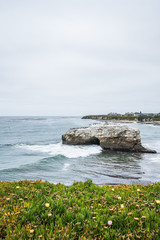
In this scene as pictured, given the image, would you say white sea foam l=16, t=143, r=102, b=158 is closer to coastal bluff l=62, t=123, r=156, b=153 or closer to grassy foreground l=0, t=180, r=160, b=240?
coastal bluff l=62, t=123, r=156, b=153

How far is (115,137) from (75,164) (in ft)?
27.4

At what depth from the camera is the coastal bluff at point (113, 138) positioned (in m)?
20.6

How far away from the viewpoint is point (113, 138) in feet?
70.6

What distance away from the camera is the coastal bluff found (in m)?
20.6

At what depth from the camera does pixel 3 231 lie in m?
3.03

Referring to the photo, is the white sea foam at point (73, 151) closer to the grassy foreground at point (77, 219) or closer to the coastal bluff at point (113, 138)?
the coastal bluff at point (113, 138)

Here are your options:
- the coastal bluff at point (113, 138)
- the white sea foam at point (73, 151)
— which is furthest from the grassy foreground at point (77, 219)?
the coastal bluff at point (113, 138)

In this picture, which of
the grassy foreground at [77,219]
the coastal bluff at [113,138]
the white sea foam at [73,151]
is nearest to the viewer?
the grassy foreground at [77,219]

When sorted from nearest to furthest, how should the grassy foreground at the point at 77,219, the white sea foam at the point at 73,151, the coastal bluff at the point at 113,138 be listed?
the grassy foreground at the point at 77,219 → the white sea foam at the point at 73,151 → the coastal bluff at the point at 113,138

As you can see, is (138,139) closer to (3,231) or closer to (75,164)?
(75,164)

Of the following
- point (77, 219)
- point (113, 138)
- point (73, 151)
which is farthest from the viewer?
point (113, 138)

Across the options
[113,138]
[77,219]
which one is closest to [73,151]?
[113,138]

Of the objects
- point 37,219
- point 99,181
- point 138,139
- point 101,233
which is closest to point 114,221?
point 101,233

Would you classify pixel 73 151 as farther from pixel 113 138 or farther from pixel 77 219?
pixel 77 219
